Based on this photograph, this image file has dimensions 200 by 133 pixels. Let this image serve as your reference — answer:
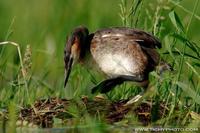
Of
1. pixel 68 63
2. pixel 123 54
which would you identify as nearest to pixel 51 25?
pixel 68 63

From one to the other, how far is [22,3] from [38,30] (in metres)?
2.76

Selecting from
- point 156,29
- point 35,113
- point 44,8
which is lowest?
point 35,113

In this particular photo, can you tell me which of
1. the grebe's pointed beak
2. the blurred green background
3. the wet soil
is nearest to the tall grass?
the blurred green background

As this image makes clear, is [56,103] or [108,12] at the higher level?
[108,12]

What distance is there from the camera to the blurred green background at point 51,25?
1210 centimetres

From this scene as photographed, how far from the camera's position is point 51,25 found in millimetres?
15258

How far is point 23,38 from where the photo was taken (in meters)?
15.8

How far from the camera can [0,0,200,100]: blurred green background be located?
12.1 metres

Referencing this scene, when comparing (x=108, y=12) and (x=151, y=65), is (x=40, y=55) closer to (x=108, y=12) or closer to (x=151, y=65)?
(x=108, y=12)

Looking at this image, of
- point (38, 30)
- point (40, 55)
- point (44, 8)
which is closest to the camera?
point (40, 55)

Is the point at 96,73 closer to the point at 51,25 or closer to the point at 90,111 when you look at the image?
the point at 90,111

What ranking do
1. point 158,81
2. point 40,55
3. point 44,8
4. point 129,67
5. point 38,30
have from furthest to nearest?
1. point 44,8
2. point 38,30
3. point 40,55
4. point 129,67
5. point 158,81

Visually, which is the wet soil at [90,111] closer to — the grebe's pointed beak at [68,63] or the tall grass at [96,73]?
the tall grass at [96,73]

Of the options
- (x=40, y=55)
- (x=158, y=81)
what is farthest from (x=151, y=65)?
(x=40, y=55)
